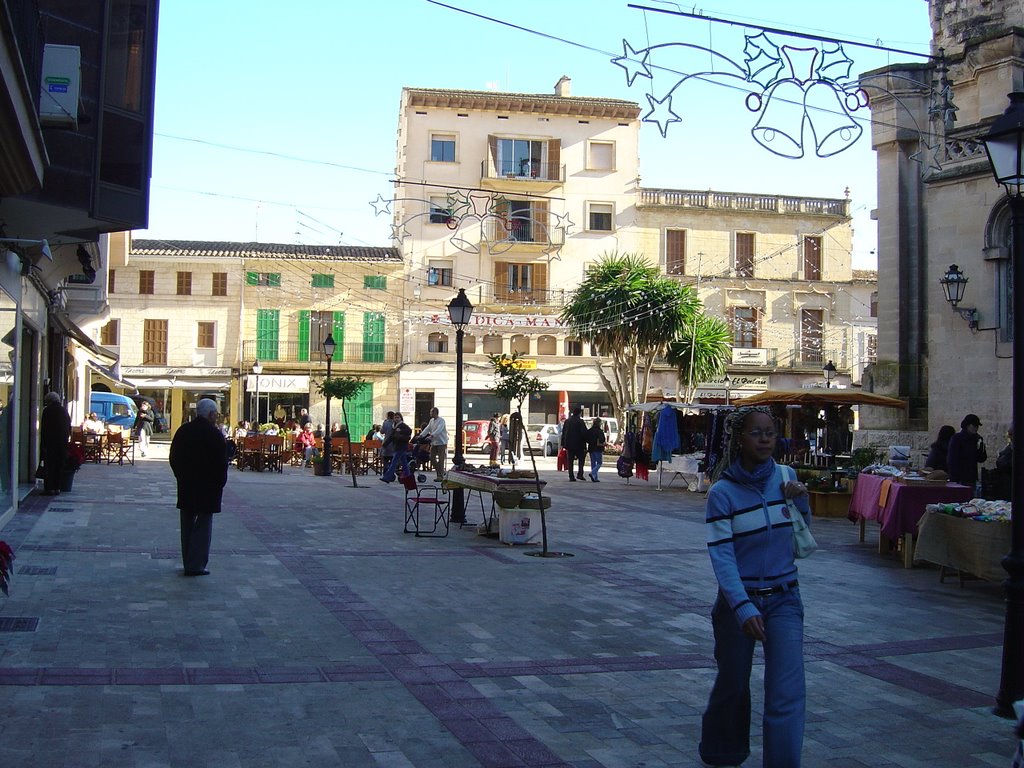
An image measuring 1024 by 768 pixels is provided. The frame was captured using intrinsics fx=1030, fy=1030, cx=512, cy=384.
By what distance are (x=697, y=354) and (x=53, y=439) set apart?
82.4ft

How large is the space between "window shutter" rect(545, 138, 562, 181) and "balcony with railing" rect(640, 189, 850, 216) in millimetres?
3929

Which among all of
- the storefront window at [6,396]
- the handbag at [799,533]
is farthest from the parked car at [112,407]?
the handbag at [799,533]

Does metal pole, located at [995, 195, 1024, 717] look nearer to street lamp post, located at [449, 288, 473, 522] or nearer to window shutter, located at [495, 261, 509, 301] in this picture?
street lamp post, located at [449, 288, 473, 522]

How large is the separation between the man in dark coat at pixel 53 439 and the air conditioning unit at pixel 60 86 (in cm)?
652

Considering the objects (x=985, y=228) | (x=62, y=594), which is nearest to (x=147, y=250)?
(x=985, y=228)

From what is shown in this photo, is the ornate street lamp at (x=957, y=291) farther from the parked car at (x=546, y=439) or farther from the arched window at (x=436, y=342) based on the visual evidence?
the arched window at (x=436, y=342)

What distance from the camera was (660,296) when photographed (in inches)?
1396

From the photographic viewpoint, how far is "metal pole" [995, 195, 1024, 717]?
5633 millimetres

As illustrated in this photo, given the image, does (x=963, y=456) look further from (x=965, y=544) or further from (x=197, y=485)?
(x=197, y=485)

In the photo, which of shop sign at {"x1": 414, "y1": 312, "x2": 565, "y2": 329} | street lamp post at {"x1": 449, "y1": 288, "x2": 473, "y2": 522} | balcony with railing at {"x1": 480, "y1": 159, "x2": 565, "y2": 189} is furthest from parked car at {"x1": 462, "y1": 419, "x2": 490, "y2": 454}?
street lamp post at {"x1": 449, "y1": 288, "x2": 473, "y2": 522}

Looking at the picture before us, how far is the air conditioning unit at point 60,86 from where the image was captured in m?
10.2

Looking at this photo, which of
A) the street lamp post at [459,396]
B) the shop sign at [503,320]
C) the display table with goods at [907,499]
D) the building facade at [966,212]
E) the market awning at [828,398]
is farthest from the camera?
the shop sign at [503,320]

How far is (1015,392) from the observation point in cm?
584

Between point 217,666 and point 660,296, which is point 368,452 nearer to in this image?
point 660,296
